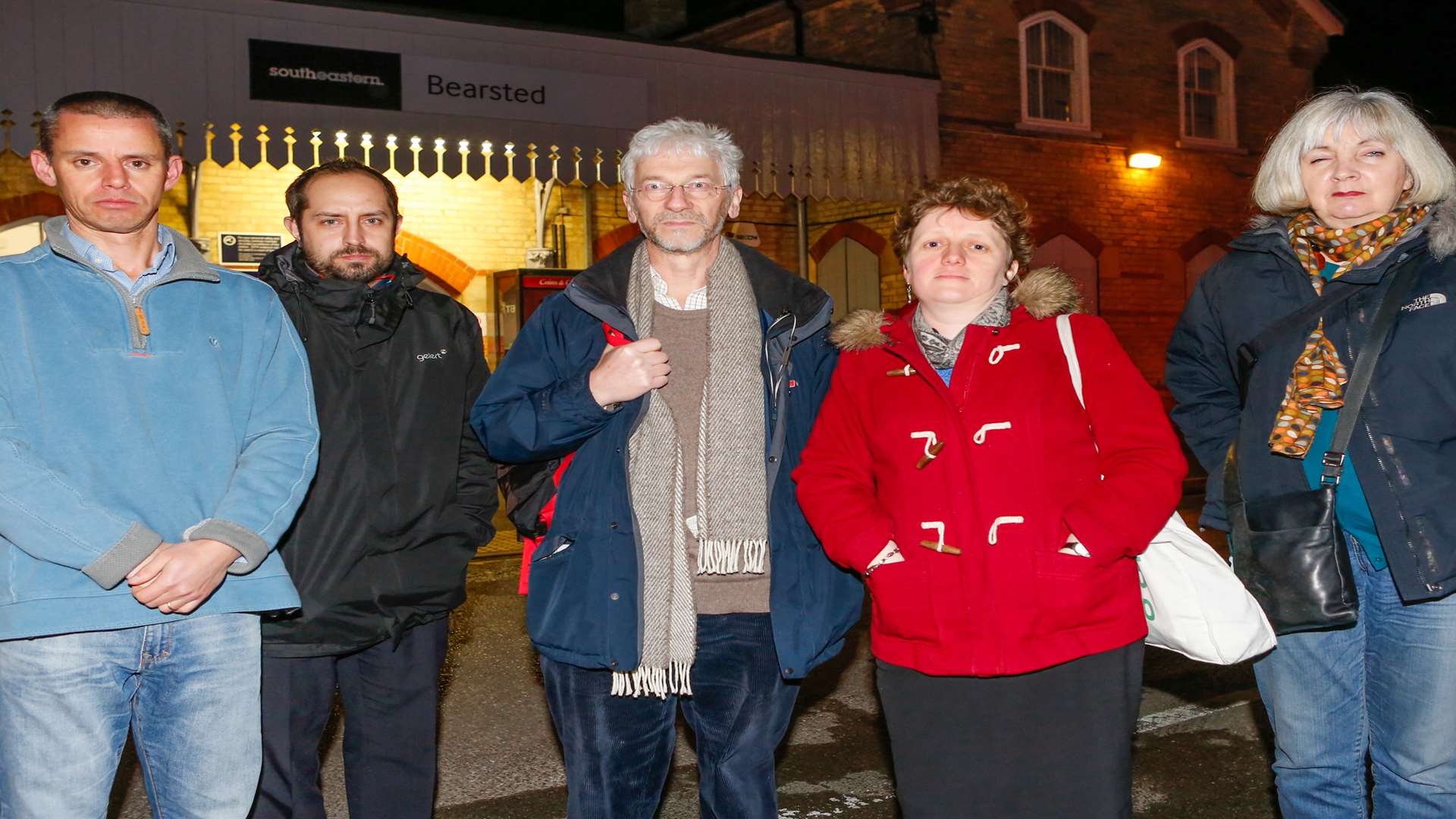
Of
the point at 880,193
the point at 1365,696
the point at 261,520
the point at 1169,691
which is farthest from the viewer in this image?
the point at 880,193

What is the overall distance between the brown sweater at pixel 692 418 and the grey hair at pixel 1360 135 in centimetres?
159

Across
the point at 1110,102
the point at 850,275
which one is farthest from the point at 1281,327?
the point at 1110,102

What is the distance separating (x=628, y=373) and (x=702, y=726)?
100cm

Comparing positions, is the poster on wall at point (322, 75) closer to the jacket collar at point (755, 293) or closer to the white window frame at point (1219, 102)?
the jacket collar at point (755, 293)

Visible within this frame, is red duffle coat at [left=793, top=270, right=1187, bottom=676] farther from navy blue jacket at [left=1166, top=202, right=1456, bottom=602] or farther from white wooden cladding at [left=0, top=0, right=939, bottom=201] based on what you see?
white wooden cladding at [left=0, top=0, right=939, bottom=201]

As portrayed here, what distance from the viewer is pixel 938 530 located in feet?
8.89

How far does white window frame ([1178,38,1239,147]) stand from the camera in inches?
654

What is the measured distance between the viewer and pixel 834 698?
19.4 feet

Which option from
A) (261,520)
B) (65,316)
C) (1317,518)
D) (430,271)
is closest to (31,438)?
(65,316)

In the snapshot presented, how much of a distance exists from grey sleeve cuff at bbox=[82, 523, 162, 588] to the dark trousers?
2.49 ft

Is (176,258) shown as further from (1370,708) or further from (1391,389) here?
(1370,708)

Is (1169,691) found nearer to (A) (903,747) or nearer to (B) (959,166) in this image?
(A) (903,747)

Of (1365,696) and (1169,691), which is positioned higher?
(1365,696)

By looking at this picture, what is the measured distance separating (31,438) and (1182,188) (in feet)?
54.5
